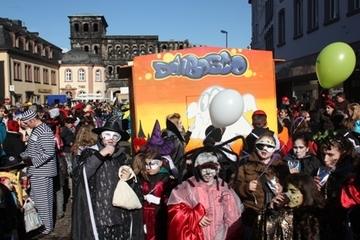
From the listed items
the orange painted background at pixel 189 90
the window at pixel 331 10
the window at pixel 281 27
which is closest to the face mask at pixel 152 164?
the orange painted background at pixel 189 90

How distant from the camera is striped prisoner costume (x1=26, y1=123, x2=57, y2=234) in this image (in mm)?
6758

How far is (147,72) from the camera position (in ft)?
28.5

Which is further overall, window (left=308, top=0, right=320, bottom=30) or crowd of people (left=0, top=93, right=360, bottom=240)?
window (left=308, top=0, right=320, bottom=30)

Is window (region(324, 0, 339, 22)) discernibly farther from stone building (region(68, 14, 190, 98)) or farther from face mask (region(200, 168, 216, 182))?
stone building (region(68, 14, 190, 98))

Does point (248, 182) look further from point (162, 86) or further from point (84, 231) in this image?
point (162, 86)

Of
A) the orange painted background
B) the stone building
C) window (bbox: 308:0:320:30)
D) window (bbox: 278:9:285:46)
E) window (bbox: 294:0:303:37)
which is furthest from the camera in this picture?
the stone building

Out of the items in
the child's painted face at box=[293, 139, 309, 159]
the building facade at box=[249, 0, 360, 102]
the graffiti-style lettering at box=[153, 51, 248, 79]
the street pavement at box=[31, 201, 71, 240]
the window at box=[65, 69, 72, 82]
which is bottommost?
the street pavement at box=[31, 201, 71, 240]

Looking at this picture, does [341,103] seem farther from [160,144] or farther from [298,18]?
[298,18]

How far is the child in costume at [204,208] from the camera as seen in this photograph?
4.19 m

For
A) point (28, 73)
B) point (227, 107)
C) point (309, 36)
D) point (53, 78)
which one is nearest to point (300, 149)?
point (227, 107)

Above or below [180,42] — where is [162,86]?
below

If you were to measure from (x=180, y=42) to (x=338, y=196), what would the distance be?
90.6m

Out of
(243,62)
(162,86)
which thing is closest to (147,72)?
(162,86)

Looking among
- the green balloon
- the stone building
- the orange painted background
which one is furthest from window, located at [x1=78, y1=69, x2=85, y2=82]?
the green balloon
